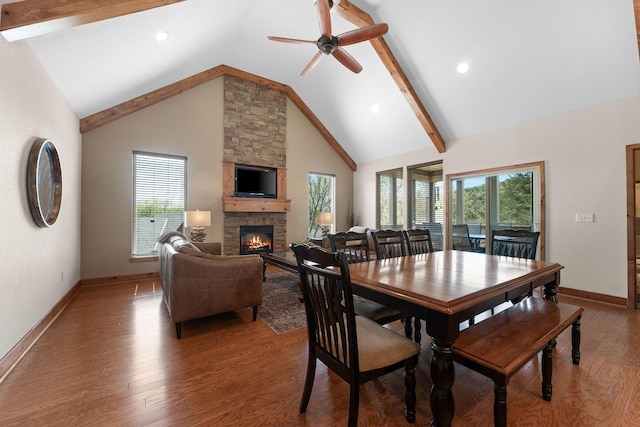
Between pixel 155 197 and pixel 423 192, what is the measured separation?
5.63 metres

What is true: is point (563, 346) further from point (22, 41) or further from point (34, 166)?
point (22, 41)

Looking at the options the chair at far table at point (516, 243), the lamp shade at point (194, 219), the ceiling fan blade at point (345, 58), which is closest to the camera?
the chair at far table at point (516, 243)

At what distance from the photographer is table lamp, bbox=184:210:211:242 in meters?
4.71

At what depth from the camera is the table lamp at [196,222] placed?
4715 mm

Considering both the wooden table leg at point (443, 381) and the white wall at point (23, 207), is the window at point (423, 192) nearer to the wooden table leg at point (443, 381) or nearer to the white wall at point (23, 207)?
the wooden table leg at point (443, 381)

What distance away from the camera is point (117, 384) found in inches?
73.4

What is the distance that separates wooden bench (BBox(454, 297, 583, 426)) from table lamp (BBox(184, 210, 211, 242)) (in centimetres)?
433

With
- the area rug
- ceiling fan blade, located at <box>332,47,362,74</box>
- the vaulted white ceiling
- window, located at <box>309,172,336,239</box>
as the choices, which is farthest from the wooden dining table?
window, located at <box>309,172,336,239</box>

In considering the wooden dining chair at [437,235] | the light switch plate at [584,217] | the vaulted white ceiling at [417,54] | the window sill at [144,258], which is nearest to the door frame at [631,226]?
the light switch plate at [584,217]

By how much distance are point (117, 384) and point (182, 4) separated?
3.49 meters

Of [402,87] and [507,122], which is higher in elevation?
[402,87]

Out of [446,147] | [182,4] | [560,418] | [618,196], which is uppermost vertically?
[182,4]

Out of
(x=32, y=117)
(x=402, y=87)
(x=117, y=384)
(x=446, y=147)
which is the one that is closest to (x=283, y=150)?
(x=402, y=87)

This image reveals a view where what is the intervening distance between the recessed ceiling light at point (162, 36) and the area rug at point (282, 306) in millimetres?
3422
